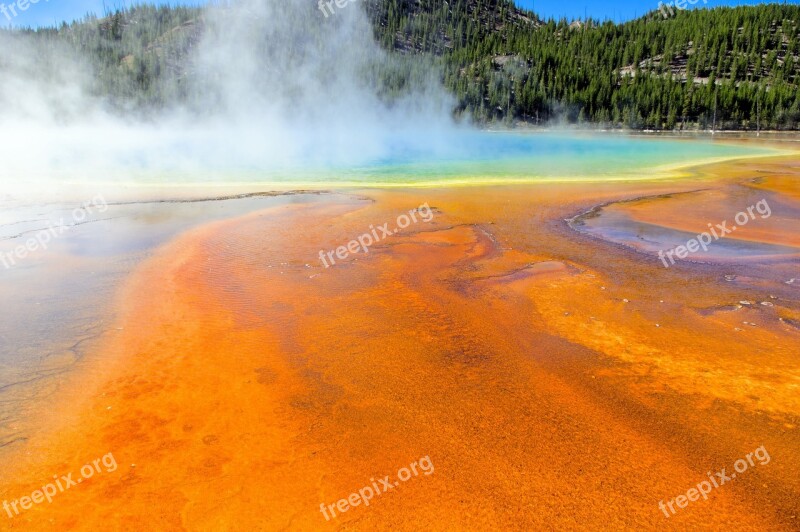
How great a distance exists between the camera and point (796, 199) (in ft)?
47.1

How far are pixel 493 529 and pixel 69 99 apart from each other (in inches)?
3792

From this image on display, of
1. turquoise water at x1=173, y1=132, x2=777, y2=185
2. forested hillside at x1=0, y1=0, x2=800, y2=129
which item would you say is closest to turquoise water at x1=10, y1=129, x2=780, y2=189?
turquoise water at x1=173, y1=132, x2=777, y2=185

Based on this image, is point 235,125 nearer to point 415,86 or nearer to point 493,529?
point 415,86

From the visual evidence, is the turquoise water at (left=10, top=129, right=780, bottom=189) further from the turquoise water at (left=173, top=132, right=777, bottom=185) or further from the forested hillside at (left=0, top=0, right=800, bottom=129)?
the forested hillside at (left=0, top=0, right=800, bottom=129)

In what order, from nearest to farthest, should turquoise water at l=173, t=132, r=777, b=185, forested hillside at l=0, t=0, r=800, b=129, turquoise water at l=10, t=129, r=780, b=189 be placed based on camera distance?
turquoise water at l=10, t=129, r=780, b=189 < turquoise water at l=173, t=132, r=777, b=185 < forested hillside at l=0, t=0, r=800, b=129

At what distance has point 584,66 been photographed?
3376 inches

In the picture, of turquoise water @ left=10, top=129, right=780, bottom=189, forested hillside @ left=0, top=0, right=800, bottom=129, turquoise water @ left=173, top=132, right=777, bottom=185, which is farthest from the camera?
forested hillside @ left=0, top=0, right=800, bottom=129

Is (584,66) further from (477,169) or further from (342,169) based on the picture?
(342,169)

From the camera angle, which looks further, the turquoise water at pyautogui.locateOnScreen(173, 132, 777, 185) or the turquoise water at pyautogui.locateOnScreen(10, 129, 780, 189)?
the turquoise water at pyautogui.locateOnScreen(173, 132, 777, 185)

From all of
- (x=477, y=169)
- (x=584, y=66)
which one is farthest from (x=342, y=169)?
(x=584, y=66)

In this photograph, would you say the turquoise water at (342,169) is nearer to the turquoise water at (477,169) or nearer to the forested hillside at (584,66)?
the turquoise water at (477,169)

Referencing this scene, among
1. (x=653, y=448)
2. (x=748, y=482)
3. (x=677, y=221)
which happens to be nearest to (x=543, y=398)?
(x=653, y=448)

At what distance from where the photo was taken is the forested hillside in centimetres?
6316

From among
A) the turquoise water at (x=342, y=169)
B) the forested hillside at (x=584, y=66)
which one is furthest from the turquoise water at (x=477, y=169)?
the forested hillside at (x=584, y=66)
